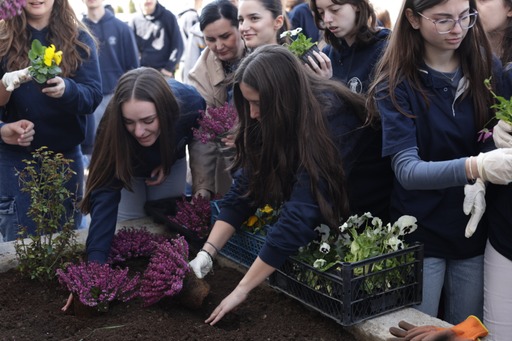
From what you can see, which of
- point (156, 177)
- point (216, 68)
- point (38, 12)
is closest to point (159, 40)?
point (216, 68)

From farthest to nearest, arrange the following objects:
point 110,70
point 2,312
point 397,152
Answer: point 110,70 → point 2,312 → point 397,152

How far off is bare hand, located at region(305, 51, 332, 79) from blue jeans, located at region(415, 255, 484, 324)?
1.01 meters

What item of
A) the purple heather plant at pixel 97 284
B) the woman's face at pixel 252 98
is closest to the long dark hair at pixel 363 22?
the woman's face at pixel 252 98

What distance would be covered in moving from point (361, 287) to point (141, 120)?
1456mm

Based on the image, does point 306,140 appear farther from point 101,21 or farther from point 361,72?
point 101,21

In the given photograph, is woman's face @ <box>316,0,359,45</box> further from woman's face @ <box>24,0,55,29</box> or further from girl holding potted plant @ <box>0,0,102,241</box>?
woman's face @ <box>24,0,55,29</box>

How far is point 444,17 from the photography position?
2676mm

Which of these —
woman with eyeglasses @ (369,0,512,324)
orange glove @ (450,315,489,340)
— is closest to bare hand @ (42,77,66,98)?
woman with eyeglasses @ (369,0,512,324)

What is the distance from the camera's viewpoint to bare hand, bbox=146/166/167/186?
394 centimetres

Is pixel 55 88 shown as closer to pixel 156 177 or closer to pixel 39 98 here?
pixel 39 98

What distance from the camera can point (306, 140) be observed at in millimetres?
2846

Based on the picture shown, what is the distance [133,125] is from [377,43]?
1.27 metres

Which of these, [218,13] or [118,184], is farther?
[218,13]

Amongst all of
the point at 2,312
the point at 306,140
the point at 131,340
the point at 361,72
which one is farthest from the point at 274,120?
the point at 2,312
